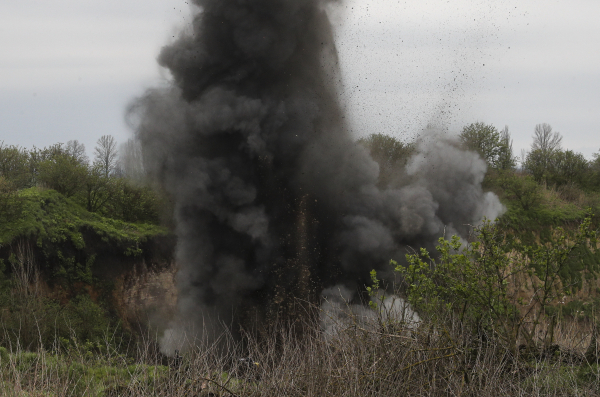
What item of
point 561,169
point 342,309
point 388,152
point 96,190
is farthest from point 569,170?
point 342,309

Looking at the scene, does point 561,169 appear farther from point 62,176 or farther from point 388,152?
point 62,176

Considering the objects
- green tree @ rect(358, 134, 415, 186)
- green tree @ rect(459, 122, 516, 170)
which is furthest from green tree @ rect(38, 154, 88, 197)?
green tree @ rect(459, 122, 516, 170)

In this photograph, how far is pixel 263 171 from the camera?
22.5 metres

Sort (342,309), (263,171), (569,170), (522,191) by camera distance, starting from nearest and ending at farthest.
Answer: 1. (342,309)
2. (263,171)
3. (522,191)
4. (569,170)

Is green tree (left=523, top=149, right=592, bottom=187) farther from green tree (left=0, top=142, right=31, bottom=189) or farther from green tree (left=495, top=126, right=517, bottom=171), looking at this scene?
green tree (left=0, top=142, right=31, bottom=189)

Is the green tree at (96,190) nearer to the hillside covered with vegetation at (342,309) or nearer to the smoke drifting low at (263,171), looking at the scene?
the hillside covered with vegetation at (342,309)

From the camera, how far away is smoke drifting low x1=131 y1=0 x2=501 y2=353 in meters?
21.1

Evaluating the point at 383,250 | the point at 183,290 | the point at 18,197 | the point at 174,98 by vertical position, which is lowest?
the point at 183,290

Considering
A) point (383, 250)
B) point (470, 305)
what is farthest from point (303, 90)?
point (470, 305)

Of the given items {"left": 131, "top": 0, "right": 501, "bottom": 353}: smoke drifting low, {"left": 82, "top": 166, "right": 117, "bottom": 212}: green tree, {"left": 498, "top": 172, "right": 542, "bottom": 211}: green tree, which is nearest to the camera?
{"left": 131, "top": 0, "right": 501, "bottom": 353}: smoke drifting low

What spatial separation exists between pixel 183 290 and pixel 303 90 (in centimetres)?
1077

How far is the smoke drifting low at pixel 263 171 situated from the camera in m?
21.1

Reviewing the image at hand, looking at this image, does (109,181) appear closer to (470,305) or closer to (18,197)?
(18,197)

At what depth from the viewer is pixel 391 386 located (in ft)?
23.4
